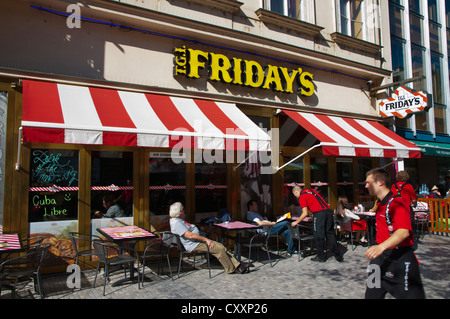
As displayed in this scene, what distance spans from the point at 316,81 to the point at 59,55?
664 cm

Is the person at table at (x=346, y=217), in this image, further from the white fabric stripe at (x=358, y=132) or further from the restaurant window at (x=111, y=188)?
the restaurant window at (x=111, y=188)

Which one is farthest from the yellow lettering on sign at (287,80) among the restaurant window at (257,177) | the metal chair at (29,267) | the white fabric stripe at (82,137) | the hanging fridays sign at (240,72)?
the metal chair at (29,267)

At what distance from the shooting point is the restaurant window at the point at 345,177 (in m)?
10.3

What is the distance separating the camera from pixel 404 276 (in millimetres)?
3293

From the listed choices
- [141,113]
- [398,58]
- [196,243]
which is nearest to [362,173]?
[398,58]

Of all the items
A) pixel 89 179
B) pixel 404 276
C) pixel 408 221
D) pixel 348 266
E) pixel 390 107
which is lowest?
pixel 348 266

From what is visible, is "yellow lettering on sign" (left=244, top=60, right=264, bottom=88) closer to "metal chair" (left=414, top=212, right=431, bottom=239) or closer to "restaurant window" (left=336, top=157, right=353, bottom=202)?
"restaurant window" (left=336, top=157, right=353, bottom=202)

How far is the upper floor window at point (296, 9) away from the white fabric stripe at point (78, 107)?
5919 mm

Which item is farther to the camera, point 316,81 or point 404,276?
point 316,81

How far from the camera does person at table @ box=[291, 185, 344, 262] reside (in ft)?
22.7

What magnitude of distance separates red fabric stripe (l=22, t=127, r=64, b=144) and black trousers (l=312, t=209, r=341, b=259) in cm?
493

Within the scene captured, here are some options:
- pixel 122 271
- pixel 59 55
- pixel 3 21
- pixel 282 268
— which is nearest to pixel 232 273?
pixel 282 268

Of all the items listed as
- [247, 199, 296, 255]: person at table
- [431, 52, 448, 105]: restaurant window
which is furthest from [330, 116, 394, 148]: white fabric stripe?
[431, 52, 448, 105]: restaurant window
